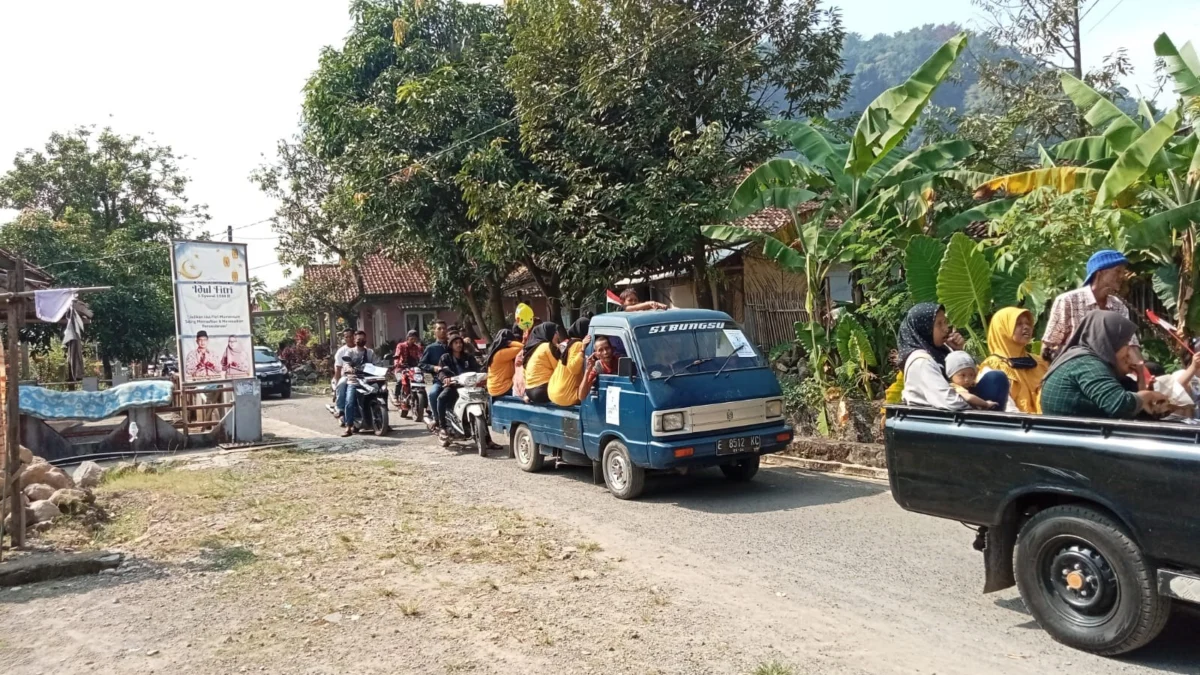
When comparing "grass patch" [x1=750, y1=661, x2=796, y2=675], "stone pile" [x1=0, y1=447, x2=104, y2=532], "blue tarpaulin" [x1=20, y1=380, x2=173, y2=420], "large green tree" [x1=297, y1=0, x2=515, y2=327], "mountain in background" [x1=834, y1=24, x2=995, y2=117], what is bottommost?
"grass patch" [x1=750, y1=661, x2=796, y2=675]

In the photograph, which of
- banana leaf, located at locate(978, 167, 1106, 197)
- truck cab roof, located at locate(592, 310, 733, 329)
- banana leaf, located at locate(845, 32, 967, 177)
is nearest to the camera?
truck cab roof, located at locate(592, 310, 733, 329)

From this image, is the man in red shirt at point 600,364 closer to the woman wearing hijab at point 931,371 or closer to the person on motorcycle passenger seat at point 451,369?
the woman wearing hijab at point 931,371

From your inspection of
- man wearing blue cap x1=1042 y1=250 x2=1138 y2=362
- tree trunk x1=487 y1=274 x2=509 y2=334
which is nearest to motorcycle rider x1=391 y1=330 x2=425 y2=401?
Answer: tree trunk x1=487 y1=274 x2=509 y2=334

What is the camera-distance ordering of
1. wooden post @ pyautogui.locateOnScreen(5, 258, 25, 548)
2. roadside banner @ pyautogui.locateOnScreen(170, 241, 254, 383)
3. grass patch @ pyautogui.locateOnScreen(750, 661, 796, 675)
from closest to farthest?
grass patch @ pyautogui.locateOnScreen(750, 661, 796, 675), wooden post @ pyautogui.locateOnScreen(5, 258, 25, 548), roadside banner @ pyautogui.locateOnScreen(170, 241, 254, 383)

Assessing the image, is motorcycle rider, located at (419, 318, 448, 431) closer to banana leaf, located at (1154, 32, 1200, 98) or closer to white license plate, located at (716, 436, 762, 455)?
white license plate, located at (716, 436, 762, 455)

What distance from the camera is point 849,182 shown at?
1191 centimetres

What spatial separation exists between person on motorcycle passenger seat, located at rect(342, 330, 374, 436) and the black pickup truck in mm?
12038

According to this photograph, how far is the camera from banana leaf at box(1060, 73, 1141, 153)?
9651 millimetres

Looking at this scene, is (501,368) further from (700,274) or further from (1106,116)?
(1106,116)

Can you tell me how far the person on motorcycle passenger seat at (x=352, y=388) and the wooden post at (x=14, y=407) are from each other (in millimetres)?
8101

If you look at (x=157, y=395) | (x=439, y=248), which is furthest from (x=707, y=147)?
(x=157, y=395)

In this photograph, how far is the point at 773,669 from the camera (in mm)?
4719

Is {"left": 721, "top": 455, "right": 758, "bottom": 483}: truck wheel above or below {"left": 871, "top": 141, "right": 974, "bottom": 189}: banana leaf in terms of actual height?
below

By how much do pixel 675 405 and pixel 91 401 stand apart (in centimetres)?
1000
